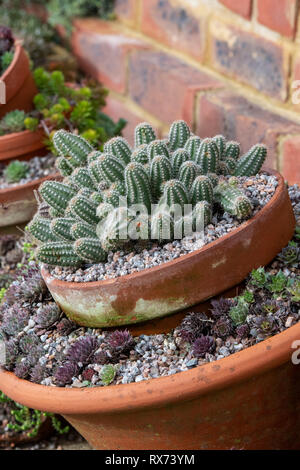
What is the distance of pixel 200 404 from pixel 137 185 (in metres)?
0.59

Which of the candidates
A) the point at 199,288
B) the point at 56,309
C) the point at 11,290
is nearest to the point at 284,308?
the point at 199,288

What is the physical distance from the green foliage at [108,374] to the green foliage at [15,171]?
1112mm

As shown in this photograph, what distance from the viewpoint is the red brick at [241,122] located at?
252 centimetres

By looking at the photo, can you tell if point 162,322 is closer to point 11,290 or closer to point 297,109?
point 11,290

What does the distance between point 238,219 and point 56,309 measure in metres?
0.58

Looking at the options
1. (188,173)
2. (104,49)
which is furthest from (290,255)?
(104,49)

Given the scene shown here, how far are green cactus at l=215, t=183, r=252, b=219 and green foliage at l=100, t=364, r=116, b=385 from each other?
1.69 ft

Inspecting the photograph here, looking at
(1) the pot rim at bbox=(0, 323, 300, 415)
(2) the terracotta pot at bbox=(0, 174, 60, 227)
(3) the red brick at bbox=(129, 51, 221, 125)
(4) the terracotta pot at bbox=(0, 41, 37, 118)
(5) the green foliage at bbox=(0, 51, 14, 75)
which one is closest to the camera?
(1) the pot rim at bbox=(0, 323, 300, 415)

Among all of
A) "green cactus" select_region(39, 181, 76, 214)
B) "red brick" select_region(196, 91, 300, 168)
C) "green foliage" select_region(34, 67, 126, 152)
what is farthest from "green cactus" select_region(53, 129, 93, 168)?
"red brick" select_region(196, 91, 300, 168)

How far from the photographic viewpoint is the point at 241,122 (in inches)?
105

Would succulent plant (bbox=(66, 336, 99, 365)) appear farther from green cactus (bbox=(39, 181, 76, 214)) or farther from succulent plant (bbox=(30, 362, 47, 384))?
green cactus (bbox=(39, 181, 76, 214))

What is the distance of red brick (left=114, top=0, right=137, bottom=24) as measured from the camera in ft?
11.5

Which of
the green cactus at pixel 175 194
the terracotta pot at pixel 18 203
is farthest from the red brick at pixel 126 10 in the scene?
the green cactus at pixel 175 194

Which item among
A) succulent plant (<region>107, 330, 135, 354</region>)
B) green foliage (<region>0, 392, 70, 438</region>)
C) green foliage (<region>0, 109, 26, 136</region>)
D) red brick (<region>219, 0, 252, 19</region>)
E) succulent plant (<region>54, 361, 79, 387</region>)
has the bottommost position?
green foliage (<region>0, 392, 70, 438</region>)
